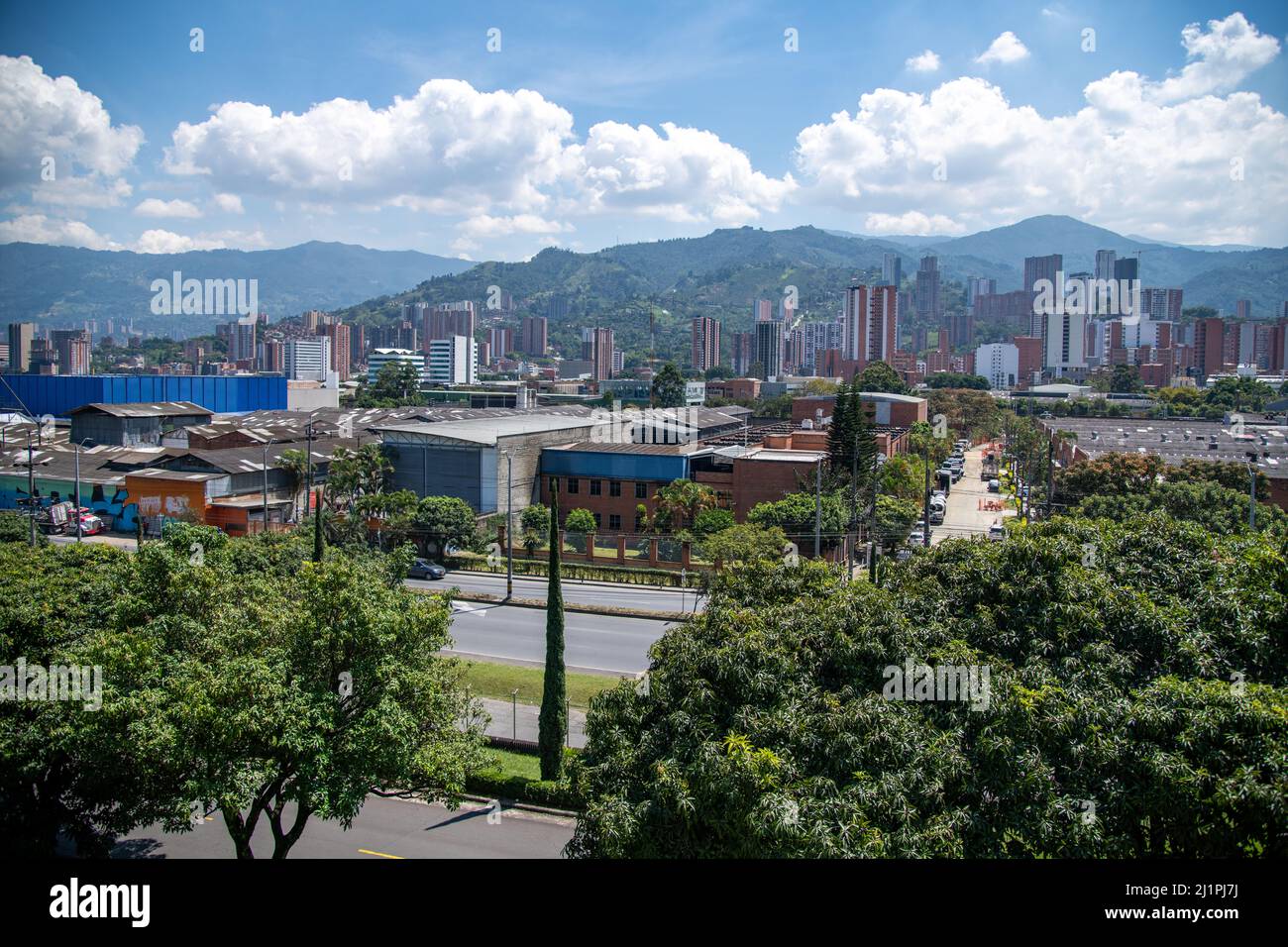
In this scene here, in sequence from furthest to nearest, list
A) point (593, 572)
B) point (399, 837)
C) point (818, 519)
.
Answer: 1. point (593, 572)
2. point (818, 519)
3. point (399, 837)

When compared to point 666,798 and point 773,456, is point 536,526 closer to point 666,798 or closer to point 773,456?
point 773,456

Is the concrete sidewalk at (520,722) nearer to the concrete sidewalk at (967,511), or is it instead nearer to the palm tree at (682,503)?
the palm tree at (682,503)

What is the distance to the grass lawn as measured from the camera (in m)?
22.7

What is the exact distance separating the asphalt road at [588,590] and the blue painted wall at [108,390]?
55987mm

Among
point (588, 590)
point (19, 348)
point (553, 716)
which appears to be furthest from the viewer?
point (19, 348)

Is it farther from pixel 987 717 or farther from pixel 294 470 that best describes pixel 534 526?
pixel 987 717

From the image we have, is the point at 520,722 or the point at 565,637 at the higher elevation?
the point at 565,637

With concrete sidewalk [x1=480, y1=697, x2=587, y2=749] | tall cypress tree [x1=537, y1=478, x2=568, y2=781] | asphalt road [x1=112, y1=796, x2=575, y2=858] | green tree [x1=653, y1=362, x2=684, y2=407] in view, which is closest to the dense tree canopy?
asphalt road [x1=112, y1=796, x2=575, y2=858]

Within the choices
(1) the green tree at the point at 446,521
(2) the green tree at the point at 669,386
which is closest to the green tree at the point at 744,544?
(1) the green tree at the point at 446,521

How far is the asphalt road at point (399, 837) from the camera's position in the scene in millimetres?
15328

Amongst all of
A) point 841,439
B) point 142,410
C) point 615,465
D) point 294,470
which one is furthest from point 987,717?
point 142,410

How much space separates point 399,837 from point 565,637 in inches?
489

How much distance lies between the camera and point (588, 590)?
36.3 metres
